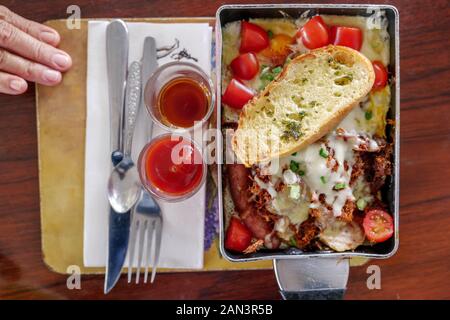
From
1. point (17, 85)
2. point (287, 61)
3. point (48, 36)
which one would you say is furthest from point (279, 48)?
point (17, 85)

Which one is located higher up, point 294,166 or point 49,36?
point 49,36

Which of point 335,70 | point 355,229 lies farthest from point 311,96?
point 355,229

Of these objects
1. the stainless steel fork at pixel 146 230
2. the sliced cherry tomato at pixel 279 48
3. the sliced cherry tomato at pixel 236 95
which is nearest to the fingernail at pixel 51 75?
the stainless steel fork at pixel 146 230

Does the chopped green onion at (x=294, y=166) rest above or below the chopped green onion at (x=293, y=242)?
above

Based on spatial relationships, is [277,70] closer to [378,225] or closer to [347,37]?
[347,37]

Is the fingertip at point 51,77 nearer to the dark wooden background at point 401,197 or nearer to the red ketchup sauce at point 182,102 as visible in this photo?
the dark wooden background at point 401,197

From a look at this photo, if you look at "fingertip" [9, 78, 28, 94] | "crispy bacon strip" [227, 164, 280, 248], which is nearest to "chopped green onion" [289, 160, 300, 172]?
"crispy bacon strip" [227, 164, 280, 248]
